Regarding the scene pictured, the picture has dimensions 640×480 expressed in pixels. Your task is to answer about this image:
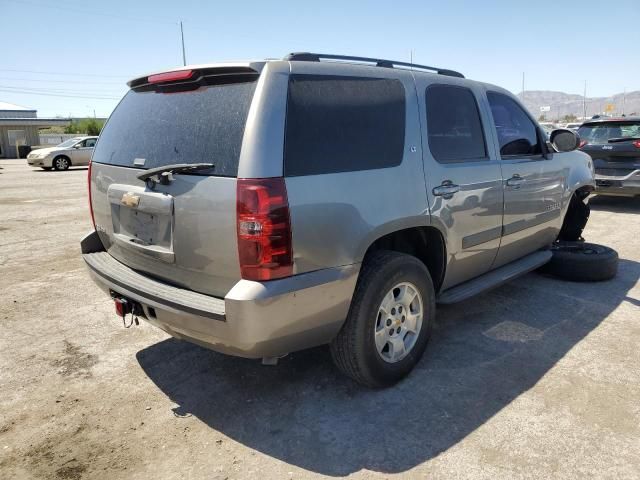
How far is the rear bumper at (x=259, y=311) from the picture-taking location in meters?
2.40

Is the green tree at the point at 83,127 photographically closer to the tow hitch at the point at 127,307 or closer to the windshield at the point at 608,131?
the windshield at the point at 608,131

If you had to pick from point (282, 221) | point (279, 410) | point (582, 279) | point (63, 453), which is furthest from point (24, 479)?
point (582, 279)

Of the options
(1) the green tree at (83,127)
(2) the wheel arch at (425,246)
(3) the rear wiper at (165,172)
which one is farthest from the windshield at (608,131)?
(1) the green tree at (83,127)

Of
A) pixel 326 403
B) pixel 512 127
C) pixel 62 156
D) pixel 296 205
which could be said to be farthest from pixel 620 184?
pixel 62 156

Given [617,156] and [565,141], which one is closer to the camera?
[565,141]

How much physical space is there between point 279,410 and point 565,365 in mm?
2028

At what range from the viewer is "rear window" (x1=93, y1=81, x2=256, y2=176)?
2.53 meters

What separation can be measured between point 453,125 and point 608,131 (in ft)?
24.3

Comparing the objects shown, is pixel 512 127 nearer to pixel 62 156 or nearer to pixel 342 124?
pixel 342 124

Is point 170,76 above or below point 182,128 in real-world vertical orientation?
above

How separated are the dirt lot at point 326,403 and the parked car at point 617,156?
5.01m

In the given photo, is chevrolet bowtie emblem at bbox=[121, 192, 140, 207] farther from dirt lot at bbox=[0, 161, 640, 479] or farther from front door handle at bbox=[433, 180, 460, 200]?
front door handle at bbox=[433, 180, 460, 200]

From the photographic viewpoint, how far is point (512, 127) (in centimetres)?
438

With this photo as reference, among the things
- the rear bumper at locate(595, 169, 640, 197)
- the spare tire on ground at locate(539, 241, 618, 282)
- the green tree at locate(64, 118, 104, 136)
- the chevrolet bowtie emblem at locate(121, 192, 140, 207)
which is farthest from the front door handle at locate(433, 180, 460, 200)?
the green tree at locate(64, 118, 104, 136)
